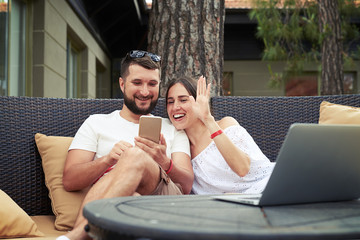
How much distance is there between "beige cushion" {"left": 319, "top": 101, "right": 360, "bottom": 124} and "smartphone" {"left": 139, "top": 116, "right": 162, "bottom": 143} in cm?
88

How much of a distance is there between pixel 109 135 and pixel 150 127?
41cm

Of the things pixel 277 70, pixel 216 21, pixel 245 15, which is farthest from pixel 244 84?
pixel 216 21

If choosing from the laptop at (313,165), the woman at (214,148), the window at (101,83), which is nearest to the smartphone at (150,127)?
the woman at (214,148)

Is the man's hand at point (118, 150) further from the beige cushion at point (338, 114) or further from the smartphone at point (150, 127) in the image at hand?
the beige cushion at point (338, 114)

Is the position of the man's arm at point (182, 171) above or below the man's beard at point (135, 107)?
below

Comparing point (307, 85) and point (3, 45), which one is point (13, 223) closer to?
point (3, 45)

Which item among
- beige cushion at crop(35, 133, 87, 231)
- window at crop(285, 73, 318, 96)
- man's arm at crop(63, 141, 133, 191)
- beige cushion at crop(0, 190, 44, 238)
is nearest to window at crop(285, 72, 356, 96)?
window at crop(285, 73, 318, 96)

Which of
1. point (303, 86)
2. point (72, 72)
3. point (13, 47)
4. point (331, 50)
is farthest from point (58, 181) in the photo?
point (303, 86)

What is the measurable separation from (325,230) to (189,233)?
251mm

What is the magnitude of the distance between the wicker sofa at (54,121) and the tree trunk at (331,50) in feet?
9.56

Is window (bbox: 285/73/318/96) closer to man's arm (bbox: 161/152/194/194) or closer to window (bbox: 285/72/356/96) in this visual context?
window (bbox: 285/72/356/96)

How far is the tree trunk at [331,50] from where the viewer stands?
202 inches

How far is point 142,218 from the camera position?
0.87 metres

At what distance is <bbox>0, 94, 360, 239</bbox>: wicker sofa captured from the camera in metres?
2.10
